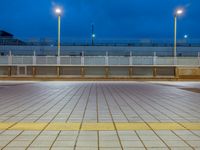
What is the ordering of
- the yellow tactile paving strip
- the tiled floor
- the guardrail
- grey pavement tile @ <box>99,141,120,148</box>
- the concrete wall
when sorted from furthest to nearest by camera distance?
the concrete wall → the guardrail → the yellow tactile paving strip → the tiled floor → grey pavement tile @ <box>99,141,120,148</box>

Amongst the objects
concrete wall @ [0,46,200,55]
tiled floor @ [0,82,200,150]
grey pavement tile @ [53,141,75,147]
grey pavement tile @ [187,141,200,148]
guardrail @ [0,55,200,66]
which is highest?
concrete wall @ [0,46,200,55]

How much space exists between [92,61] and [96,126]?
25.3m

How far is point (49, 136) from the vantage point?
6.33 m

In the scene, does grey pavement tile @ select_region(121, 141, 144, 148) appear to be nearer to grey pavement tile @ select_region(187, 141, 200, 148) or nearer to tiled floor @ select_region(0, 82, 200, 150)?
tiled floor @ select_region(0, 82, 200, 150)

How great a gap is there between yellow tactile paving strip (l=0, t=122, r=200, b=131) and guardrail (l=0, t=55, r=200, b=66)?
977 inches

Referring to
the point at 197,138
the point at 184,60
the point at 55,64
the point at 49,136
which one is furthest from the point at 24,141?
the point at 184,60

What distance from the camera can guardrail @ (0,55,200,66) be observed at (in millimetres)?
32188

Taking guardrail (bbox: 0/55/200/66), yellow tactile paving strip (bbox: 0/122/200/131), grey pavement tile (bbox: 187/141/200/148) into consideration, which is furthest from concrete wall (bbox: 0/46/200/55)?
grey pavement tile (bbox: 187/141/200/148)

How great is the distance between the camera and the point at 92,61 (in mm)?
32531

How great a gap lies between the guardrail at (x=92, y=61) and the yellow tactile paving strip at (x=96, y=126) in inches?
977

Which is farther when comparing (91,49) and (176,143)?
(91,49)

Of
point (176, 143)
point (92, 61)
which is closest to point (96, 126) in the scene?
point (176, 143)

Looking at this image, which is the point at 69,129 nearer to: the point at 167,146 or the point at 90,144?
the point at 90,144

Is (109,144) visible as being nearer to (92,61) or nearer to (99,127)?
(99,127)
